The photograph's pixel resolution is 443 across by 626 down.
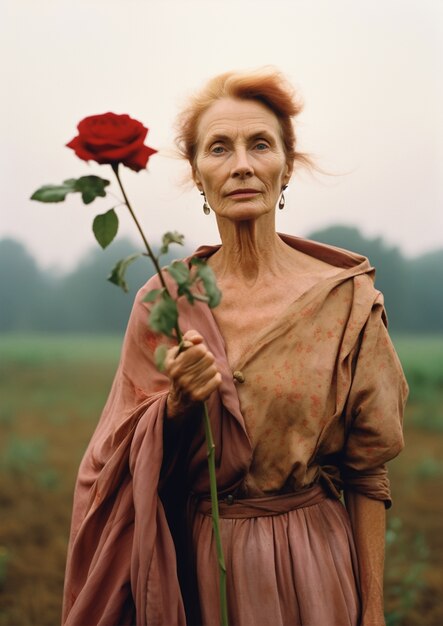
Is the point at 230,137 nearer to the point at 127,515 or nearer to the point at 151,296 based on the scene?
the point at 151,296

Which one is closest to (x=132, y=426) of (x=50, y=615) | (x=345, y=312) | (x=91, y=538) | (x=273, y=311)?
(x=91, y=538)

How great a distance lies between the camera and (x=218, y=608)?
1453 millimetres

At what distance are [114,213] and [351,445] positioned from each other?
2.11 ft

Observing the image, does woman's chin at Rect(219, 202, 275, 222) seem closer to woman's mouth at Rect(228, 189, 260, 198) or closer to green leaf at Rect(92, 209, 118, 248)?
woman's mouth at Rect(228, 189, 260, 198)

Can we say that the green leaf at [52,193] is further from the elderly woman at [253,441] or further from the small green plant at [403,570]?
the small green plant at [403,570]

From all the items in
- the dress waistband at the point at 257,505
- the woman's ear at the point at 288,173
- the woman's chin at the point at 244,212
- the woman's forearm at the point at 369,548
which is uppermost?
the woman's ear at the point at 288,173

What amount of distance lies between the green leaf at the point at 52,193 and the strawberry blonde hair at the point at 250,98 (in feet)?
1.52

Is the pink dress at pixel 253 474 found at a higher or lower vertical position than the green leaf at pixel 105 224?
lower

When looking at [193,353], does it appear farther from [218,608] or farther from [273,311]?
[218,608]

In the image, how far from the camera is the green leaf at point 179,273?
46.6 inches

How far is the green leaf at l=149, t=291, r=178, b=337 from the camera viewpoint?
44.9 inches

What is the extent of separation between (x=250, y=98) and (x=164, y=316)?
0.57 m

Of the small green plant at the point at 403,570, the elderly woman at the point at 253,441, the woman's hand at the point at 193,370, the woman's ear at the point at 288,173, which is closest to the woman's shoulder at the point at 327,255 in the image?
the elderly woman at the point at 253,441

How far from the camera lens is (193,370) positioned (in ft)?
4.20
